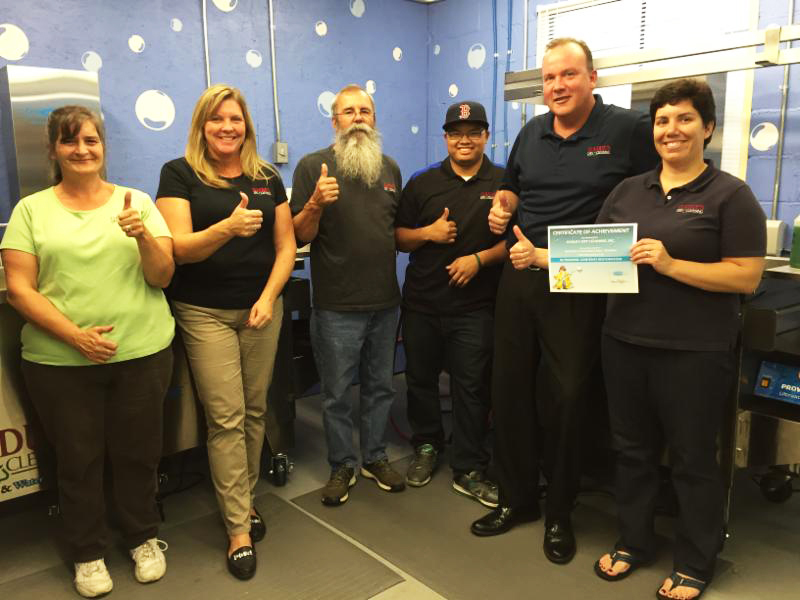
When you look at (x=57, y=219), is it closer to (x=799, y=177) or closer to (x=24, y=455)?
(x=24, y=455)

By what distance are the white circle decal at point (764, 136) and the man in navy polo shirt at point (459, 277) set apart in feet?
4.06

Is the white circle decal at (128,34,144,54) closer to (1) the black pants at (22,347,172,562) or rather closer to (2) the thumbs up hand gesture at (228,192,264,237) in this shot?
(2) the thumbs up hand gesture at (228,192,264,237)

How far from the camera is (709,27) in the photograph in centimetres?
306

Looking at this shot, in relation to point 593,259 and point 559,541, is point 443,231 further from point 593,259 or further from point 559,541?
point 559,541

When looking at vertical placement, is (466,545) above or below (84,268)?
below

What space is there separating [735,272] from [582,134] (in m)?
0.65

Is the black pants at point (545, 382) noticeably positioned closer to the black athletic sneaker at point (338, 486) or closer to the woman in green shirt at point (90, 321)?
the black athletic sneaker at point (338, 486)

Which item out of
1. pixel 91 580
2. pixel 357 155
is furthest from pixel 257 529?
pixel 357 155

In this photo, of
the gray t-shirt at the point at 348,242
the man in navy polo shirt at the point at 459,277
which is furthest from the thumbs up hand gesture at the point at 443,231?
the gray t-shirt at the point at 348,242

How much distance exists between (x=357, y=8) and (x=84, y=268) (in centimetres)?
276

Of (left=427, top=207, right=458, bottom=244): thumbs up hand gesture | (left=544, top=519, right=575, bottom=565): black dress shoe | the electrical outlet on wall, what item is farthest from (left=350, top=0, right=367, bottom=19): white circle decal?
(left=544, top=519, right=575, bottom=565): black dress shoe

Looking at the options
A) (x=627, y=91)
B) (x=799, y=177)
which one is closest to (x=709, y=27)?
(x=627, y=91)

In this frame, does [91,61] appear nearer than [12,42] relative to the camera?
No

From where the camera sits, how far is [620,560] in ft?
7.06
